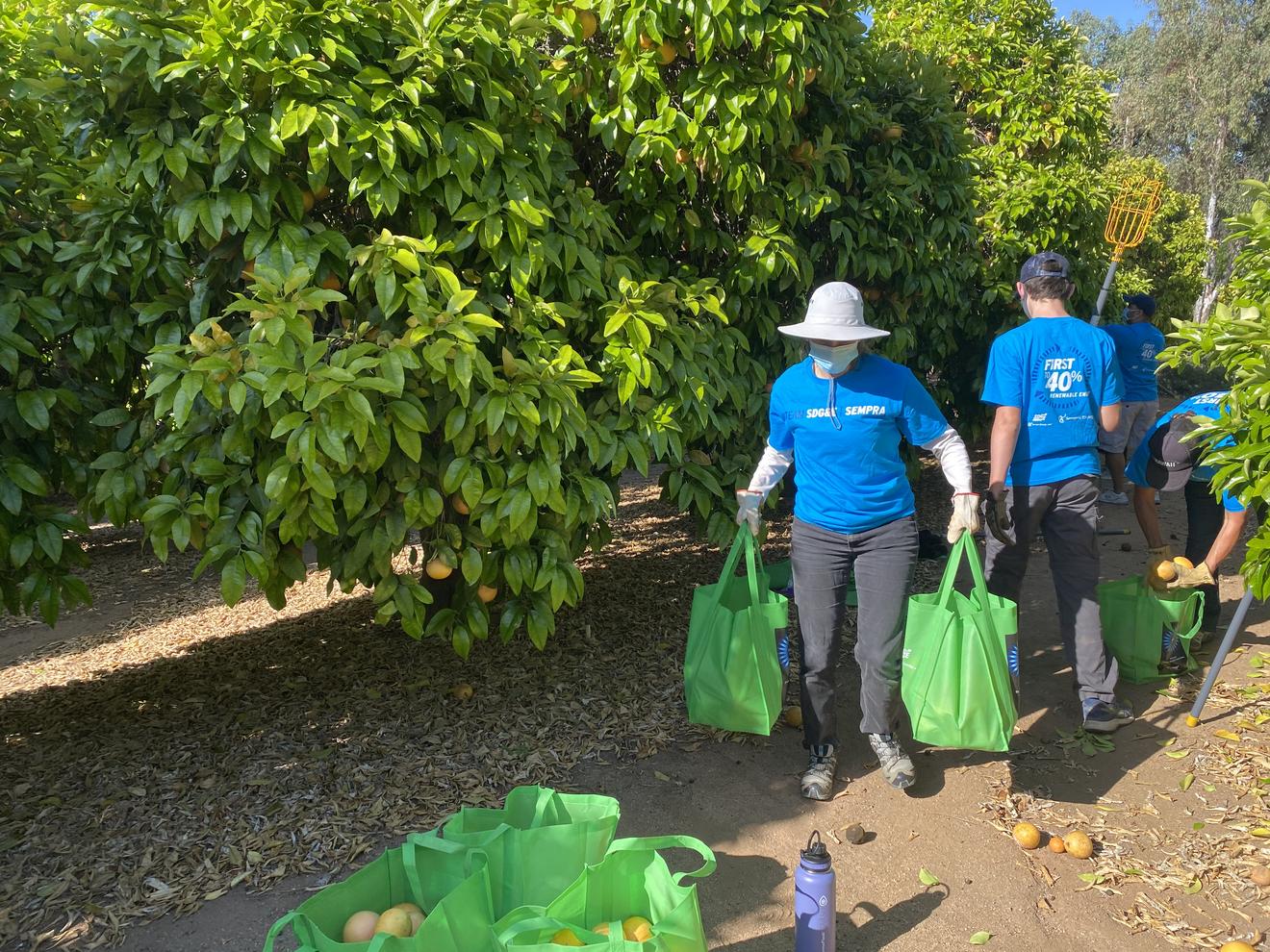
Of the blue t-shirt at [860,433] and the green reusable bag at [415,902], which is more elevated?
the blue t-shirt at [860,433]

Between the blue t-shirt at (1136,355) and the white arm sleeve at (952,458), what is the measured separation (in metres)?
4.67

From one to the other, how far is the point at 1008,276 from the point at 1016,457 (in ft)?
11.4

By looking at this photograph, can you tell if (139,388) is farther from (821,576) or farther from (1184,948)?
(1184,948)

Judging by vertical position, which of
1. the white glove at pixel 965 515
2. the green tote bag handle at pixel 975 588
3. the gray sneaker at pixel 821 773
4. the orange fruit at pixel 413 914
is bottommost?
the gray sneaker at pixel 821 773

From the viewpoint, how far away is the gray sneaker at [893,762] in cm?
337

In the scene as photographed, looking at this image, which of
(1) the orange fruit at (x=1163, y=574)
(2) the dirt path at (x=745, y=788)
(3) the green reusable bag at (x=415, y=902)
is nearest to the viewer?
(3) the green reusable bag at (x=415, y=902)

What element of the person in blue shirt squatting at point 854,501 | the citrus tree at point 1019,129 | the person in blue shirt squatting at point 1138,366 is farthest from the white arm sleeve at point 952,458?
the person in blue shirt squatting at point 1138,366

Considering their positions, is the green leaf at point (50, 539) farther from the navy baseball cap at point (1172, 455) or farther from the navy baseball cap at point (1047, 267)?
the navy baseball cap at point (1172, 455)

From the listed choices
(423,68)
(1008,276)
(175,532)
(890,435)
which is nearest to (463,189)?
(423,68)

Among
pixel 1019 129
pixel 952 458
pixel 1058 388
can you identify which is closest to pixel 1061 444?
pixel 1058 388

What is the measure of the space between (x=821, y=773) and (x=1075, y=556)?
4.67ft

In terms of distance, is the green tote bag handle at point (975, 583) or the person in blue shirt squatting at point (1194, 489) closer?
the green tote bag handle at point (975, 583)

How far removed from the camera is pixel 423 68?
10.3 ft

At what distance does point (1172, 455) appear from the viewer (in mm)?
4410
